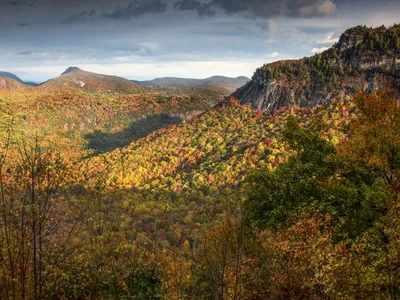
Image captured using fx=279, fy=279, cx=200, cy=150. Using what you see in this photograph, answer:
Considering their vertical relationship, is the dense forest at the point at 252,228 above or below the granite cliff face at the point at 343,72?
below

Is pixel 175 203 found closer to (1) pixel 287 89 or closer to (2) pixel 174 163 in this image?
(2) pixel 174 163

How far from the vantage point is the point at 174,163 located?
188 metres

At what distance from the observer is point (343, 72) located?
16762cm

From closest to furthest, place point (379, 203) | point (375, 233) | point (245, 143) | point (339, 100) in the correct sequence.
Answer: point (375, 233) → point (379, 203) → point (339, 100) → point (245, 143)

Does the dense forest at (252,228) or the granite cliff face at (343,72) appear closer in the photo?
the dense forest at (252,228)

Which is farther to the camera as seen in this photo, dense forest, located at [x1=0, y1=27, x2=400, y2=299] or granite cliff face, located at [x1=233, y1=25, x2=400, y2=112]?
granite cliff face, located at [x1=233, y1=25, x2=400, y2=112]

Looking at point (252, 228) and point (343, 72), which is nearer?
point (252, 228)

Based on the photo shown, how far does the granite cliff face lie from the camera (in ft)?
509

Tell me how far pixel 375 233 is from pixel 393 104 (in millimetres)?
16671

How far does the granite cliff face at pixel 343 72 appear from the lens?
15500 cm

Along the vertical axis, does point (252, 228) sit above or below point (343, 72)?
below

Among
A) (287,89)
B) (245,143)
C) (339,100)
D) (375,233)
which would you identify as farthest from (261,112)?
(375,233)

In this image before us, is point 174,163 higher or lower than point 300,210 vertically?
lower

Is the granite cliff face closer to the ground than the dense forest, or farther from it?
farther from it
